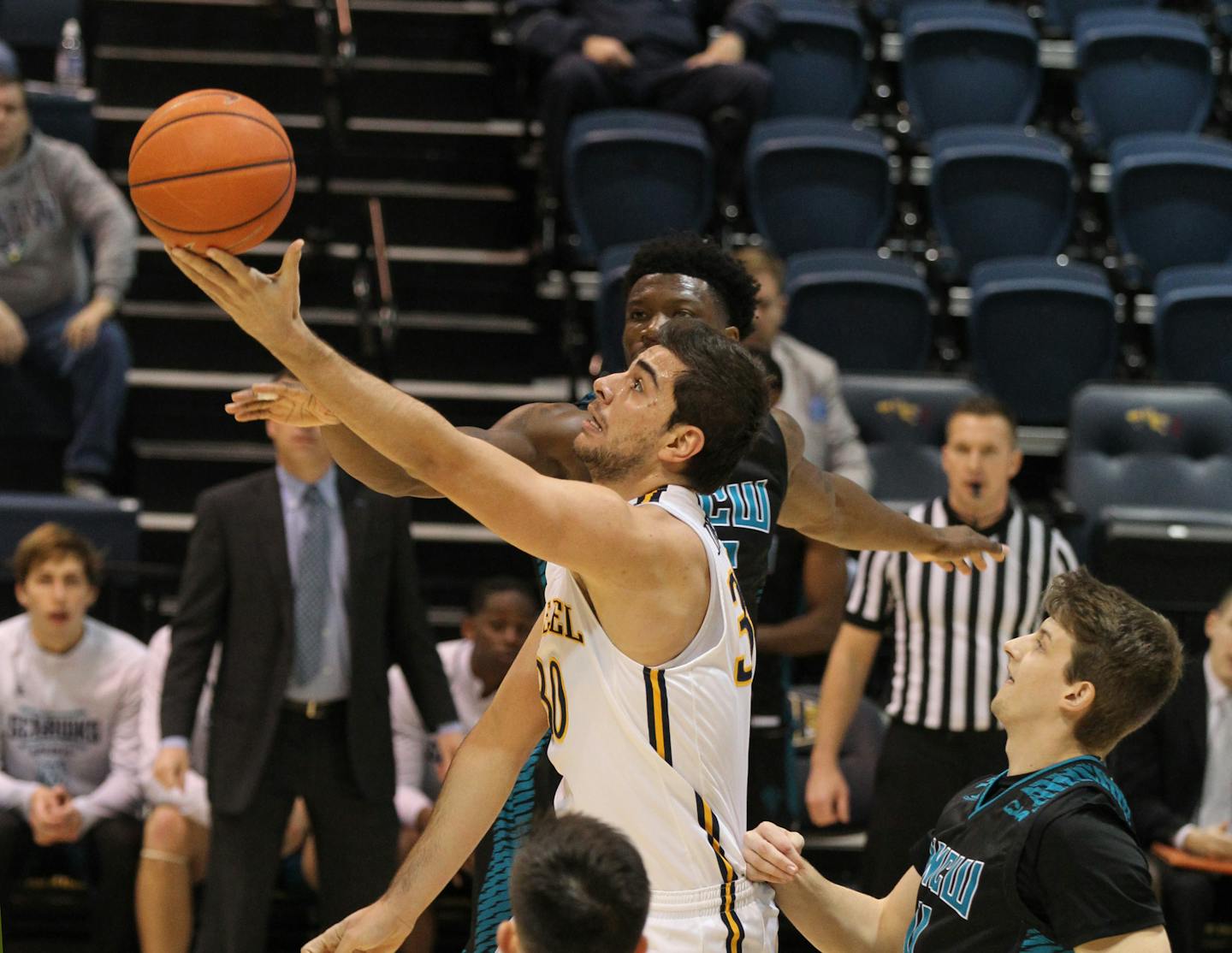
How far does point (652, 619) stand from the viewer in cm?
283

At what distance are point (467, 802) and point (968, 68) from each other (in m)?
7.26

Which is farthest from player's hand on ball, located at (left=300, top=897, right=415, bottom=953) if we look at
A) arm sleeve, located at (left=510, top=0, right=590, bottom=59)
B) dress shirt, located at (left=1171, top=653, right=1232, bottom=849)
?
arm sleeve, located at (left=510, top=0, right=590, bottom=59)

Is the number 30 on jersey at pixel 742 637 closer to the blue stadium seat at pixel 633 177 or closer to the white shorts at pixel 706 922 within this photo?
the white shorts at pixel 706 922

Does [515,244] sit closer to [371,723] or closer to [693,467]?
[371,723]

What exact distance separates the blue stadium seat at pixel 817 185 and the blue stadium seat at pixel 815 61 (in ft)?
2.22

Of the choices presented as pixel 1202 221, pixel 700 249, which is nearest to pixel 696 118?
pixel 1202 221

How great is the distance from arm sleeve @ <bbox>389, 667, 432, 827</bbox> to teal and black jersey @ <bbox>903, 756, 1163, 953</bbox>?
3311mm

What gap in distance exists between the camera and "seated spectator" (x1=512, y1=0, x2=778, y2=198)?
8.41m

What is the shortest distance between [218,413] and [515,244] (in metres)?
1.92

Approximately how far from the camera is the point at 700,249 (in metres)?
4.01

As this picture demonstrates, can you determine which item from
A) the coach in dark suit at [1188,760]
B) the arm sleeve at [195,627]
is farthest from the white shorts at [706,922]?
the coach in dark suit at [1188,760]

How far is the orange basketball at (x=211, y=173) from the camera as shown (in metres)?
2.88

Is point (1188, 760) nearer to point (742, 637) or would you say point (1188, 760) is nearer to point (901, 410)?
point (901, 410)

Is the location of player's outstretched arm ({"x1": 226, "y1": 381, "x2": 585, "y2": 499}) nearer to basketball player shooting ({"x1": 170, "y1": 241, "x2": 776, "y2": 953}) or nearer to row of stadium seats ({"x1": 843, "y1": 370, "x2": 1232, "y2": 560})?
basketball player shooting ({"x1": 170, "y1": 241, "x2": 776, "y2": 953})
